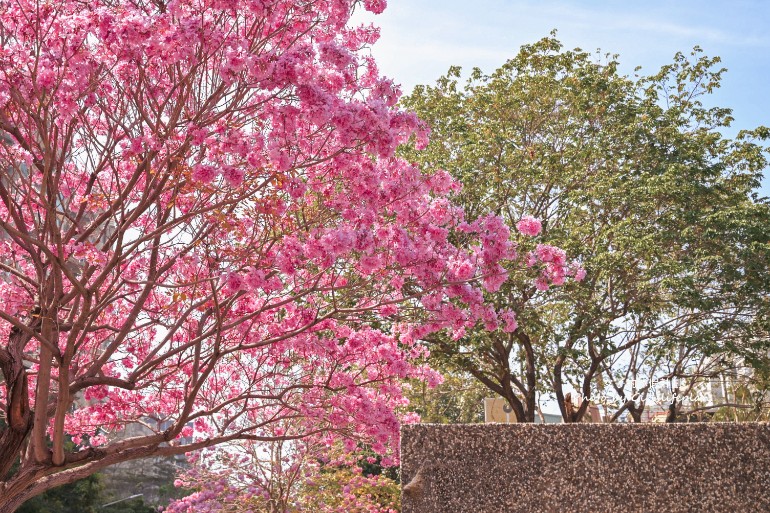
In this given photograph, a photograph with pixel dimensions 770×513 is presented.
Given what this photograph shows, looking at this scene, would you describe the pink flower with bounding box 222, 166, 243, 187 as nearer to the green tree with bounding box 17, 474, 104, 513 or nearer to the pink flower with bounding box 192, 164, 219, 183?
the pink flower with bounding box 192, 164, 219, 183

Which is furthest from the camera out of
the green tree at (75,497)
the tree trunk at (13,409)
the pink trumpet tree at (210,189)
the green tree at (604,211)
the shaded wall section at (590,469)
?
the green tree at (75,497)

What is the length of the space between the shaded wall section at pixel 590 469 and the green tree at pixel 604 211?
21.6 ft

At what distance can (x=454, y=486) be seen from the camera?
4.38m

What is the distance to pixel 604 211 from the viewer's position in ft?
40.2

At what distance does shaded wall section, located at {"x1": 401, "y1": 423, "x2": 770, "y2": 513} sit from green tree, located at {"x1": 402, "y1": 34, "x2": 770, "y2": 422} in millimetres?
6595

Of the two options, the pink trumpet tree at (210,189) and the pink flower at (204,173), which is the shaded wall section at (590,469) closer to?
the pink trumpet tree at (210,189)

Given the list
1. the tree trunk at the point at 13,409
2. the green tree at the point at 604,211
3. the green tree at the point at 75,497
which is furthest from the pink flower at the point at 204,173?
the green tree at the point at 75,497

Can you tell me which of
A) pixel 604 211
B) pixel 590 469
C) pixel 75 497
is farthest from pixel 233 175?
pixel 75 497

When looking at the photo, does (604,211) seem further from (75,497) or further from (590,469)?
(75,497)

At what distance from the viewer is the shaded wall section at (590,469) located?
13.7 ft

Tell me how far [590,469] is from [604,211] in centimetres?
850

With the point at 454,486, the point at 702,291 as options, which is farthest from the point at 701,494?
the point at 702,291

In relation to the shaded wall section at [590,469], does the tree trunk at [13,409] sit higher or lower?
higher

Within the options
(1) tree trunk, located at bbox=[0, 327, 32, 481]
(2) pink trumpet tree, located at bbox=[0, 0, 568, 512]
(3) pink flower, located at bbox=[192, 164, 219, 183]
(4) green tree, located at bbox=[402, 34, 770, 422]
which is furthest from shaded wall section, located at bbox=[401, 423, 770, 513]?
(4) green tree, located at bbox=[402, 34, 770, 422]
